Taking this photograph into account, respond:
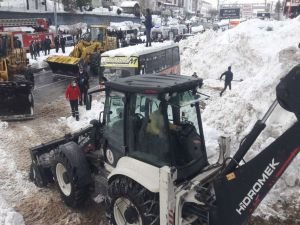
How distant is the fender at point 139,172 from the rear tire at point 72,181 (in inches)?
42.1

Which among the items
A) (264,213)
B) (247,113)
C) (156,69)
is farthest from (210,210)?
(156,69)

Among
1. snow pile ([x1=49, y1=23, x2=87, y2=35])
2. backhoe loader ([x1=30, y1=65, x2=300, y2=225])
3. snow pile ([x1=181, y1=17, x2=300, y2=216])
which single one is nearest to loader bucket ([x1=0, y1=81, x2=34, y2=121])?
snow pile ([x1=181, y1=17, x2=300, y2=216])

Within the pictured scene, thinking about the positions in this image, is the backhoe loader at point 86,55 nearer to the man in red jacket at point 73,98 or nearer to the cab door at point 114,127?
the man in red jacket at point 73,98

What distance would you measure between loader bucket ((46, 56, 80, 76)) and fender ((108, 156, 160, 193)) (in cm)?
1653

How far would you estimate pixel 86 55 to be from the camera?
22.6 meters

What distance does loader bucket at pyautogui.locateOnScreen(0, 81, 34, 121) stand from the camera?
12.3 m

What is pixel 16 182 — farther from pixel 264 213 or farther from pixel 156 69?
pixel 156 69

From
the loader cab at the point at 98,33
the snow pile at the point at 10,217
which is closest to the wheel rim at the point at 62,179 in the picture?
the snow pile at the point at 10,217

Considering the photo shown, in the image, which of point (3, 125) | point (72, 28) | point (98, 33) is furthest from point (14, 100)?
point (72, 28)

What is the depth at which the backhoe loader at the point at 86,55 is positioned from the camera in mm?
21266

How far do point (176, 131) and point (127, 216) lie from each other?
143 cm

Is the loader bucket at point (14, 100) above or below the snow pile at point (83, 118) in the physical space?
above

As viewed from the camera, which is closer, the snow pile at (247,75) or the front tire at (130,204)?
the front tire at (130,204)

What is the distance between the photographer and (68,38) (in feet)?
117
